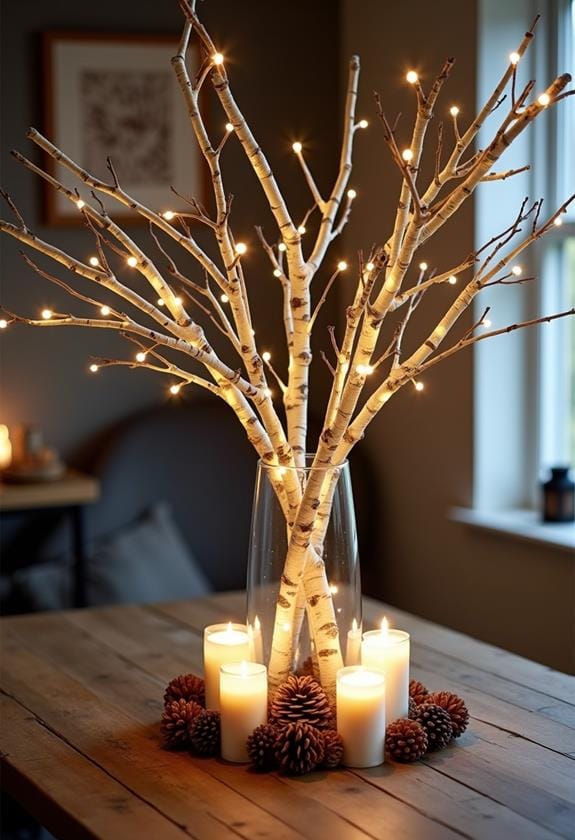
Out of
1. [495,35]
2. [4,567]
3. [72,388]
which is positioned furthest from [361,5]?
[4,567]

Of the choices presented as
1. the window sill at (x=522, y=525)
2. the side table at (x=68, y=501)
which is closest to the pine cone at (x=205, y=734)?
the window sill at (x=522, y=525)

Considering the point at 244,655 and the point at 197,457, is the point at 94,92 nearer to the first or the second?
the point at 197,457

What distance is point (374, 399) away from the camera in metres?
1.66

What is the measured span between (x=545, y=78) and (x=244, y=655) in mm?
2092

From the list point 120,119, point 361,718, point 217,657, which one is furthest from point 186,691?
point 120,119

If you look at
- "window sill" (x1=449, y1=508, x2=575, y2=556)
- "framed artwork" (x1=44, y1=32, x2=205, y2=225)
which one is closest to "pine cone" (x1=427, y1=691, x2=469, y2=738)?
"window sill" (x1=449, y1=508, x2=575, y2=556)

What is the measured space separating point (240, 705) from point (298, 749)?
98 mm

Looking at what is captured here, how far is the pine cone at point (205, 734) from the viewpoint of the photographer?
1.66 m

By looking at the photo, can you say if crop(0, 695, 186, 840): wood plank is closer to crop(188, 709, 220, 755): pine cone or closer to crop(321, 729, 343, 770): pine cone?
crop(188, 709, 220, 755): pine cone

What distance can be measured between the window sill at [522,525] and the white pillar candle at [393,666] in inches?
56.2

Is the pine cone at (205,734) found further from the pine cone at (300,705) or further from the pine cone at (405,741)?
the pine cone at (405,741)

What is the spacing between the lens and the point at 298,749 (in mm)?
1586

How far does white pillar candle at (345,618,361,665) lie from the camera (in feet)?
5.62

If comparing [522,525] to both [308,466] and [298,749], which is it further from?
[298,749]
